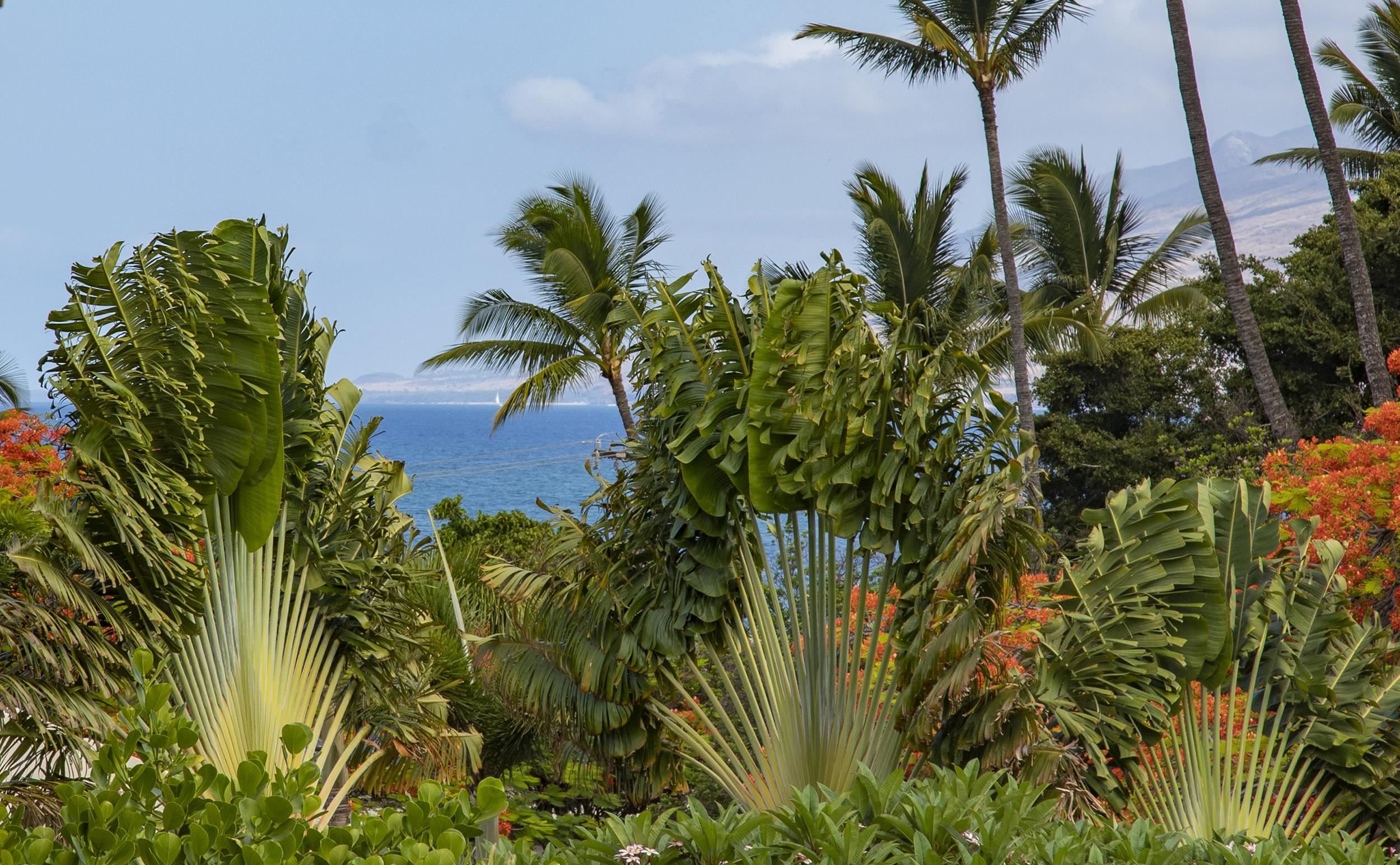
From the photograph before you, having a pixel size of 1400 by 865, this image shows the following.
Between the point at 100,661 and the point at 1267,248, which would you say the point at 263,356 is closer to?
the point at 100,661

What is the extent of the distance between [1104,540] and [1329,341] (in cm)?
1436

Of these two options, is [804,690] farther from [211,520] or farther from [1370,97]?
[1370,97]

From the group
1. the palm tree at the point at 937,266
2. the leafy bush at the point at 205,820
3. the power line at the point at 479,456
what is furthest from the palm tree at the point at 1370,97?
the power line at the point at 479,456

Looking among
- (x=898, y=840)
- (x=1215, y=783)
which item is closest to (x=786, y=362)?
(x=898, y=840)

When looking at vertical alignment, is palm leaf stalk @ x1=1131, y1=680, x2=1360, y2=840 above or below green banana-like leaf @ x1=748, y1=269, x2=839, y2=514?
below

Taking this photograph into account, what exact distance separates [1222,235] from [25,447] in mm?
15385

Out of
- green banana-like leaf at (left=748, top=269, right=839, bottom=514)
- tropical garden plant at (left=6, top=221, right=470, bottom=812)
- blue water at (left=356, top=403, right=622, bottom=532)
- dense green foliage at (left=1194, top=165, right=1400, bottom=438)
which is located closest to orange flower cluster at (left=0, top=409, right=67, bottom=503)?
tropical garden plant at (left=6, top=221, right=470, bottom=812)

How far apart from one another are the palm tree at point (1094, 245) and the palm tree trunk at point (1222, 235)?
9.01m

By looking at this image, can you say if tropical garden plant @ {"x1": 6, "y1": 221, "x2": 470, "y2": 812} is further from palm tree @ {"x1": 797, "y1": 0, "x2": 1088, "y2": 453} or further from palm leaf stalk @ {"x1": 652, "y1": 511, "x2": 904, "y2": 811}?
palm tree @ {"x1": 797, "y1": 0, "x2": 1088, "y2": 453}

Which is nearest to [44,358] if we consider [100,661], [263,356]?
[263,356]

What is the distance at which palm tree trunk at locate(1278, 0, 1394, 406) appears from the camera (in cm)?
1338

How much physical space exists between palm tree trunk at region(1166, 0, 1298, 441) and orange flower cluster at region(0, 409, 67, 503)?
1464 cm

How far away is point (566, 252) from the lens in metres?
18.5

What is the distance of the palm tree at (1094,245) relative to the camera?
23.6 meters
